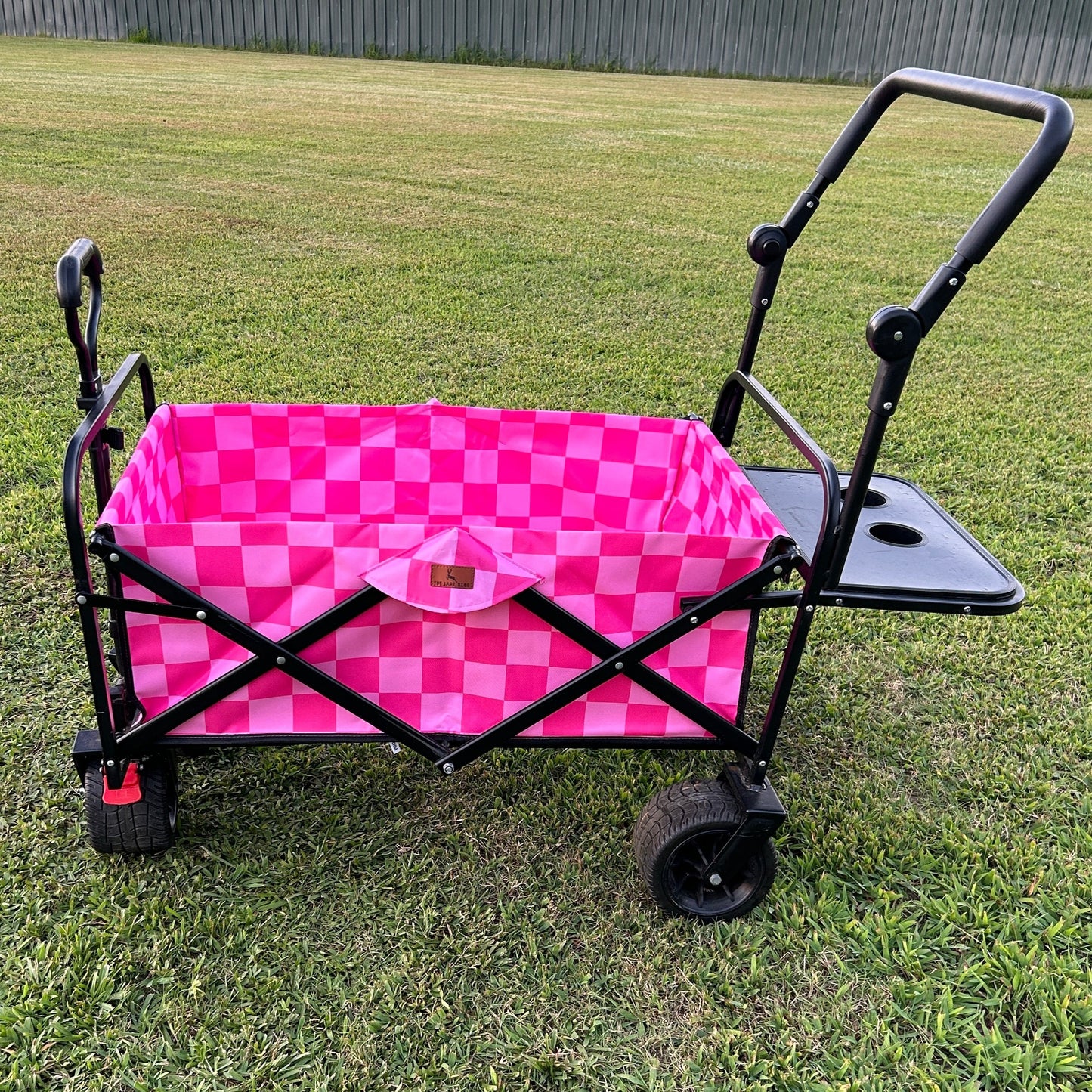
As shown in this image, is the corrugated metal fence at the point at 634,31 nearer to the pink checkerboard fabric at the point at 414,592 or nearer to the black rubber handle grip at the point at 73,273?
the pink checkerboard fabric at the point at 414,592

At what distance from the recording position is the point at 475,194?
26.3 feet

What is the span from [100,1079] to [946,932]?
154cm

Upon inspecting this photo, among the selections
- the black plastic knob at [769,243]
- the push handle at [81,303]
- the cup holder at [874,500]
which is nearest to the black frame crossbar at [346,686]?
the push handle at [81,303]

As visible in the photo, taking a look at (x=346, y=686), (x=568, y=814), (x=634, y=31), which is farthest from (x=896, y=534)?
(x=634, y=31)

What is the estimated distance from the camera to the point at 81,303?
1509mm

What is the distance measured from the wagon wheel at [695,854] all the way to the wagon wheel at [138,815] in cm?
92

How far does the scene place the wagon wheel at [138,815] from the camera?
6.12ft

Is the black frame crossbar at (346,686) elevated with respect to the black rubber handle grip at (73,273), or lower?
lower

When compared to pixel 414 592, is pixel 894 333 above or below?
above

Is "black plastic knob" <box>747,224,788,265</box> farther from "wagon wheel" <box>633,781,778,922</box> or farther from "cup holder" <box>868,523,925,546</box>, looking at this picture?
"wagon wheel" <box>633,781,778,922</box>

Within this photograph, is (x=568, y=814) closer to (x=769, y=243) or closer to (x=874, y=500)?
(x=874, y=500)

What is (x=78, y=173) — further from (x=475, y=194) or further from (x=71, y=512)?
(x=71, y=512)

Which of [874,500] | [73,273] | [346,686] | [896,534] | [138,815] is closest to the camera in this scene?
[73,273]

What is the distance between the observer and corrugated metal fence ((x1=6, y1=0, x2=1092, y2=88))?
61.4ft
